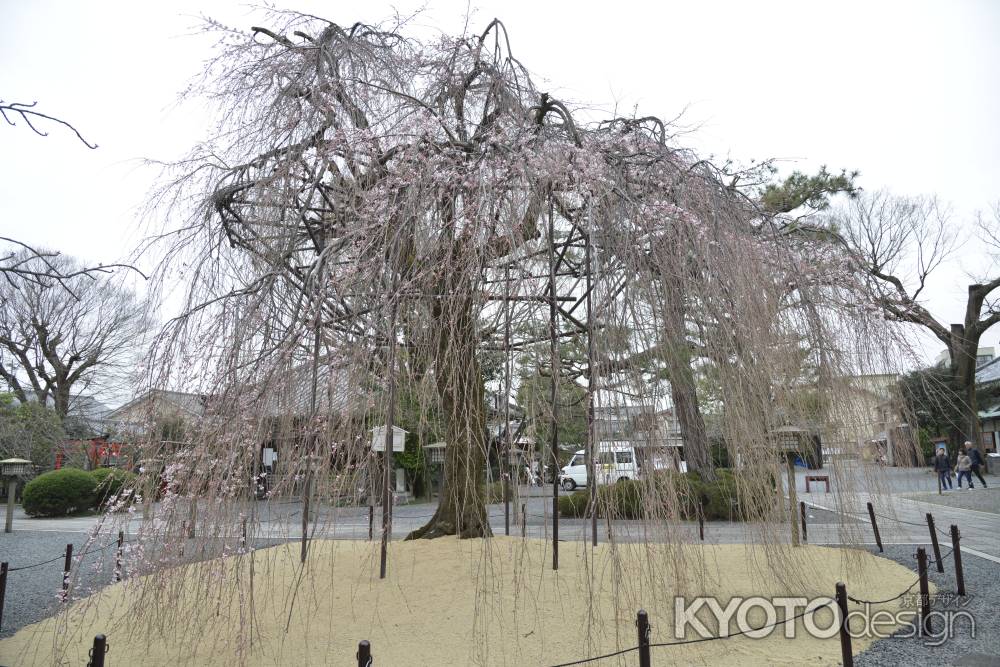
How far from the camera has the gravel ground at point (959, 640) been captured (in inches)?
155

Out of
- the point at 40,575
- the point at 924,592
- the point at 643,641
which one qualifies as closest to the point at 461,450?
the point at 643,641

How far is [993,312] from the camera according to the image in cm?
1823

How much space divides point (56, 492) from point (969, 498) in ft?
74.0

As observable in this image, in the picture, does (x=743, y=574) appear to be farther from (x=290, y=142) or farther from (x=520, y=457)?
(x=290, y=142)

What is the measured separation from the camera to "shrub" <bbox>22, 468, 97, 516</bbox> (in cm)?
1605

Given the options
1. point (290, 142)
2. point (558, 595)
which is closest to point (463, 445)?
point (558, 595)

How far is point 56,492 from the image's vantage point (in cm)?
1608

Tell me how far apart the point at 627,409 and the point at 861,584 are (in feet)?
13.6

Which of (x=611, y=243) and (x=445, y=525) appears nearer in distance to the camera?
(x=611, y=243)

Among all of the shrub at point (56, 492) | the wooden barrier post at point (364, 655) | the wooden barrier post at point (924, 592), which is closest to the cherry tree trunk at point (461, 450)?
the wooden barrier post at point (364, 655)

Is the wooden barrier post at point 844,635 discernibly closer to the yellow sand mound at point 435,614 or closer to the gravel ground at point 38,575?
the yellow sand mound at point 435,614

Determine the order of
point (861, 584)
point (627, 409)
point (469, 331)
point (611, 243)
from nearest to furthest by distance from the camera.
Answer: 1. point (627, 409)
2. point (611, 243)
3. point (469, 331)
4. point (861, 584)
